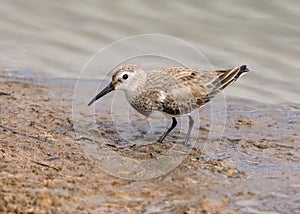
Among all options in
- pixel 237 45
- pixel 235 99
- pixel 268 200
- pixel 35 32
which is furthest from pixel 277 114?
pixel 35 32

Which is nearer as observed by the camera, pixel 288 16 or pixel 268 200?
pixel 268 200

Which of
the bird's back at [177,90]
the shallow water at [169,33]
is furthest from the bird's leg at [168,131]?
the shallow water at [169,33]

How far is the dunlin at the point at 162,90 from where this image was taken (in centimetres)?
786

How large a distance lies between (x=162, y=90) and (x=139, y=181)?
183 cm

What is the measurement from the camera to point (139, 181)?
21.0 ft

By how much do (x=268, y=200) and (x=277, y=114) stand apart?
3884 millimetres

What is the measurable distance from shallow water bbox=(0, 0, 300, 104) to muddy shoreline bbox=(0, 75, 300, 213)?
1866 millimetres

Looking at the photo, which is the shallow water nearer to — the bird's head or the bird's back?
the bird's back

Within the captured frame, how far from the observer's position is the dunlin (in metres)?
7.86

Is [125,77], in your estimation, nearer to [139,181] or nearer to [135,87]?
[135,87]

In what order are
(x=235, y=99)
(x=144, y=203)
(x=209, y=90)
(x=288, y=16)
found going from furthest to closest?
(x=288, y=16), (x=235, y=99), (x=209, y=90), (x=144, y=203)

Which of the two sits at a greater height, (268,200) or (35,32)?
(35,32)

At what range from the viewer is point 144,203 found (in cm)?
573

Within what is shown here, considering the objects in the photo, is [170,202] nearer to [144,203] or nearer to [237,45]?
[144,203]
